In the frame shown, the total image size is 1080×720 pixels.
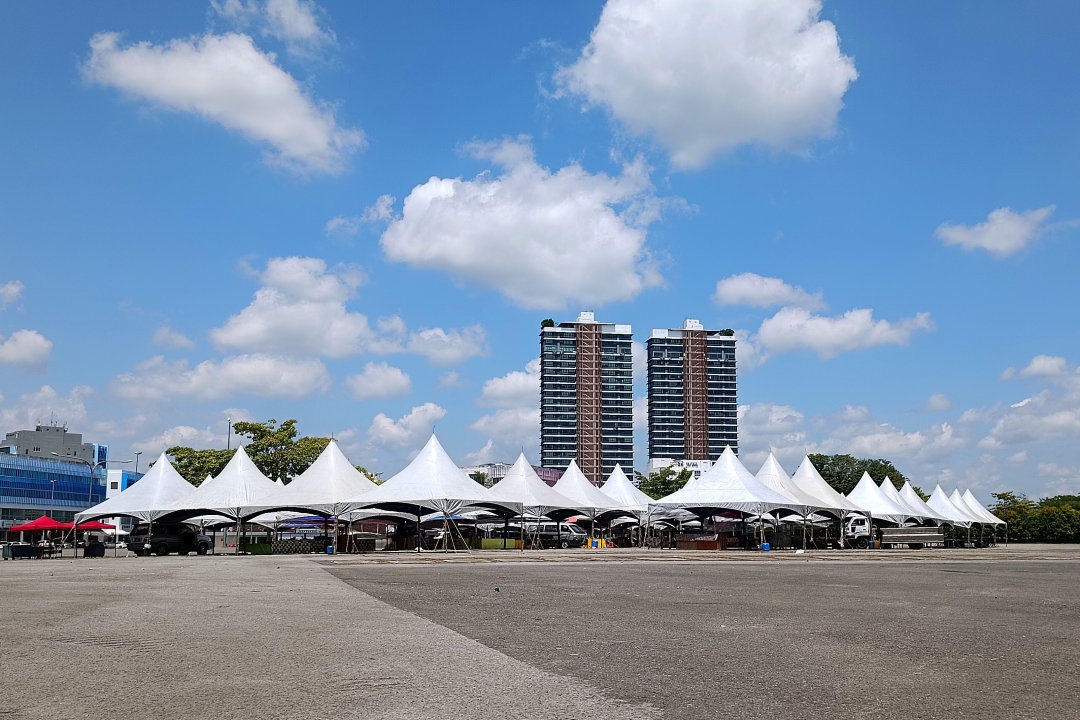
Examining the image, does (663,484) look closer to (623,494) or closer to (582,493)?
(623,494)

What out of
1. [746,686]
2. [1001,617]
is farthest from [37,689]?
[1001,617]

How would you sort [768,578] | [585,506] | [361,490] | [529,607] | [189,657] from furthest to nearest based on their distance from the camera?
1. [585,506]
2. [361,490]
3. [768,578]
4. [529,607]
5. [189,657]

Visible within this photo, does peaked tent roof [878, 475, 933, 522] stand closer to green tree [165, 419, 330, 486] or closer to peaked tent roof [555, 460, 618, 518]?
peaked tent roof [555, 460, 618, 518]

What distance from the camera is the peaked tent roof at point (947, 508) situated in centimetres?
6662

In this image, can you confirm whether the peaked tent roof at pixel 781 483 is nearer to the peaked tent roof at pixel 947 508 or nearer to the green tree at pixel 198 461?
the peaked tent roof at pixel 947 508

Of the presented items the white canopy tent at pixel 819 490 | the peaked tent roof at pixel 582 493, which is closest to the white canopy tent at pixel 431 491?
the peaked tent roof at pixel 582 493

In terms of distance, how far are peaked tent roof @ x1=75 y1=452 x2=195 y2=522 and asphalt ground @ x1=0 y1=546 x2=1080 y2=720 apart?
30.2 m

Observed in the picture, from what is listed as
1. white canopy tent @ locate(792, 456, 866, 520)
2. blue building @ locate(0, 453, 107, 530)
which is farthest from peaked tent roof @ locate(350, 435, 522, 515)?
blue building @ locate(0, 453, 107, 530)

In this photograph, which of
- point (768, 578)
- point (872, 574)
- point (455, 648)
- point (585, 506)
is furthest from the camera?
point (585, 506)

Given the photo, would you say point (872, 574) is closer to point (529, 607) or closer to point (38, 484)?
point (529, 607)

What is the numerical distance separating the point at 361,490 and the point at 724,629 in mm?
36495

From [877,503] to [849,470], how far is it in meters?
59.9

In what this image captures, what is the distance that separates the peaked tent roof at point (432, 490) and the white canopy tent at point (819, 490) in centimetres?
1965

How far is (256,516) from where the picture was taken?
153 feet
